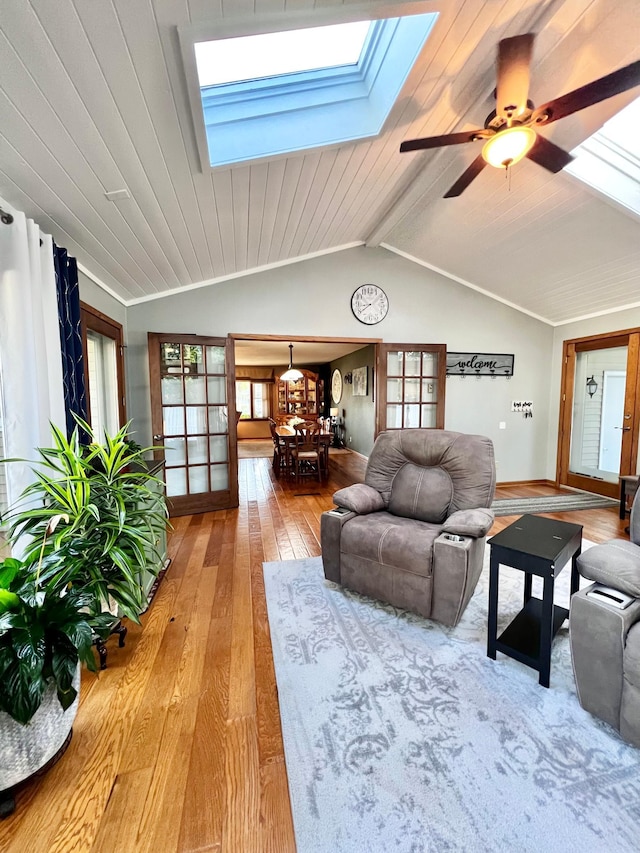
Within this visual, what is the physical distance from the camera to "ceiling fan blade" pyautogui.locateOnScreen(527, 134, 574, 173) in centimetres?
189

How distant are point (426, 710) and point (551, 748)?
0.46 metres

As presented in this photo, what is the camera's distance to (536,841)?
107 centimetres

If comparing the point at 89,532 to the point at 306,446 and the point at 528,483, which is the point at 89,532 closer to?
the point at 306,446

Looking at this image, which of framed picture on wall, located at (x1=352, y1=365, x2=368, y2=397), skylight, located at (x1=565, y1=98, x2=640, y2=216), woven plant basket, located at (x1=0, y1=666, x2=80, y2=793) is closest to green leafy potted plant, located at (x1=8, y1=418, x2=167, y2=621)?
woven plant basket, located at (x1=0, y1=666, x2=80, y2=793)

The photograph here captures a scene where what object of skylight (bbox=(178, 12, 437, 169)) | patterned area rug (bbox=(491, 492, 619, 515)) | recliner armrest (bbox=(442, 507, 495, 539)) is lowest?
patterned area rug (bbox=(491, 492, 619, 515))

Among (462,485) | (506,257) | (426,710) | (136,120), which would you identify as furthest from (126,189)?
(506,257)

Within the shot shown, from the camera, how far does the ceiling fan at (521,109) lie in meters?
1.56

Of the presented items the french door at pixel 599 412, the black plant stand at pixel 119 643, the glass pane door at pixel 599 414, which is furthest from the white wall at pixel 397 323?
the black plant stand at pixel 119 643

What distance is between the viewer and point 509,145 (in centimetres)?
185

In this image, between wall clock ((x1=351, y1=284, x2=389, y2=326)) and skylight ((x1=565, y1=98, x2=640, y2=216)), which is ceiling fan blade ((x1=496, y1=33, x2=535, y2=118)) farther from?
wall clock ((x1=351, y1=284, x2=389, y2=326))

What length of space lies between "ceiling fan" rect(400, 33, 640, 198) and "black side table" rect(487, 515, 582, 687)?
201 centimetres

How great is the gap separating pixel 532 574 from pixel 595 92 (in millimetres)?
2265

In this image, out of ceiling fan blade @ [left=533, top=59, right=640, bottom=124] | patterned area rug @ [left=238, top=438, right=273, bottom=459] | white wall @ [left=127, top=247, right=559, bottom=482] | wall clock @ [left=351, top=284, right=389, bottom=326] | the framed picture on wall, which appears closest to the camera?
ceiling fan blade @ [left=533, top=59, right=640, bottom=124]

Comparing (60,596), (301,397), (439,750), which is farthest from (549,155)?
(301,397)
